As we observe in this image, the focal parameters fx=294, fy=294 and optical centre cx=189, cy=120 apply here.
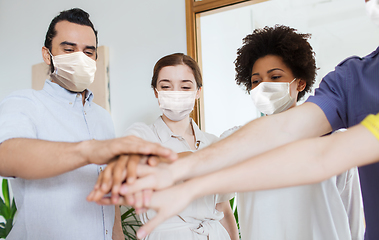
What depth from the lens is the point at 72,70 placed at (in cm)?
139

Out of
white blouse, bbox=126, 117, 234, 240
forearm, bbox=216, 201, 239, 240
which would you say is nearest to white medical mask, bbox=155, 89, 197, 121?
white blouse, bbox=126, 117, 234, 240

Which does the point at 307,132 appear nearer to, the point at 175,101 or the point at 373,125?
the point at 373,125

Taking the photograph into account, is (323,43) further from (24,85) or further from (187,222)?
(24,85)

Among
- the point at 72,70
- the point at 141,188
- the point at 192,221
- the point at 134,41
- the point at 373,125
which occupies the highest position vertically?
the point at 134,41

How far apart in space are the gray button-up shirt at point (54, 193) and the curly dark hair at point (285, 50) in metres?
0.98

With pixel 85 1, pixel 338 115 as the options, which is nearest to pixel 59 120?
pixel 338 115

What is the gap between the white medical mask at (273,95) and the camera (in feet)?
4.89

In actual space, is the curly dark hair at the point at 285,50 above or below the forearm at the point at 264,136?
above

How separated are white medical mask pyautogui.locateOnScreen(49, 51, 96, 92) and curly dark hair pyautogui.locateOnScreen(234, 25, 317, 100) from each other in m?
0.88

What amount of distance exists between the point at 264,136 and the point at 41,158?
0.70m

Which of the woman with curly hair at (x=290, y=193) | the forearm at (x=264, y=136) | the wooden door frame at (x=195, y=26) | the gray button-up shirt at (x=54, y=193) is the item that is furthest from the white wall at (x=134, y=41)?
the forearm at (x=264, y=136)

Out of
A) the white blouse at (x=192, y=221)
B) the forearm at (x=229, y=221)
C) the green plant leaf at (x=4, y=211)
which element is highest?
the white blouse at (x=192, y=221)

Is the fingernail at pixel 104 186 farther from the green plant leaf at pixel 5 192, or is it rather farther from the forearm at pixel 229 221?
the green plant leaf at pixel 5 192

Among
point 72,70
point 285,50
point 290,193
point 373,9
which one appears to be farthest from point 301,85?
point 72,70
